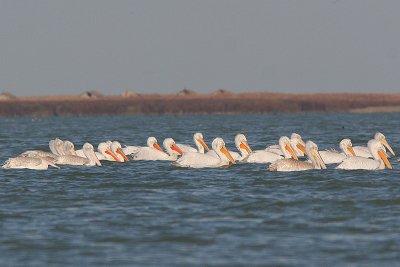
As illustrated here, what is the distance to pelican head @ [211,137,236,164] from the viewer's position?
23266 mm

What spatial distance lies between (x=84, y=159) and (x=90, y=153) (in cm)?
38

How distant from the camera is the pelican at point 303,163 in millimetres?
21484

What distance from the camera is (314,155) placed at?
21.9 meters

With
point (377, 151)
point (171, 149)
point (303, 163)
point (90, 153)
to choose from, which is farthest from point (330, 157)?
point (90, 153)

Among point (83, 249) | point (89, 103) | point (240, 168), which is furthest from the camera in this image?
point (89, 103)

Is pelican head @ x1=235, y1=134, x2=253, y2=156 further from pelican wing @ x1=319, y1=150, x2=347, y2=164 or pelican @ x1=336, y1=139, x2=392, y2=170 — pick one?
pelican @ x1=336, y1=139, x2=392, y2=170

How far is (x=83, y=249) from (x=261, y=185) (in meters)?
6.83

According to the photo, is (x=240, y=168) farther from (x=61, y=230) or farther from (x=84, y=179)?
(x=61, y=230)

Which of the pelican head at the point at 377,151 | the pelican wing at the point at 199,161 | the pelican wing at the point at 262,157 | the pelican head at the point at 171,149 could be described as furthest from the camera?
the pelican head at the point at 171,149

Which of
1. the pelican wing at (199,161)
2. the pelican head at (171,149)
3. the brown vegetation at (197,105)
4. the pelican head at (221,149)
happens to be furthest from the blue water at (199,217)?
the brown vegetation at (197,105)

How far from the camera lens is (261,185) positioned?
63.3 ft

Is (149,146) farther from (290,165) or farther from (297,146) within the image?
(290,165)

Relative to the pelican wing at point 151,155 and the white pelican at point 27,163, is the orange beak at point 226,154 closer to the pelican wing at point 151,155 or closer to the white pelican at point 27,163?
the pelican wing at point 151,155

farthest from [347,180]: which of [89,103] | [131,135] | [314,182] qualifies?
[89,103]
